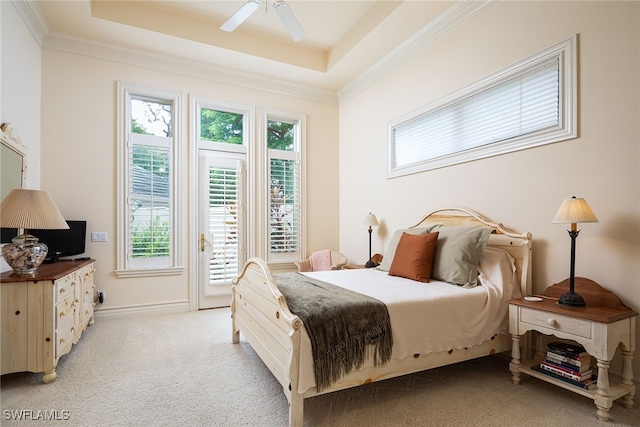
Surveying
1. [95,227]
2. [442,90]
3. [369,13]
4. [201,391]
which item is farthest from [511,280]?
[95,227]

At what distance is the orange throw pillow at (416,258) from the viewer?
284cm

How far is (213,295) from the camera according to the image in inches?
180

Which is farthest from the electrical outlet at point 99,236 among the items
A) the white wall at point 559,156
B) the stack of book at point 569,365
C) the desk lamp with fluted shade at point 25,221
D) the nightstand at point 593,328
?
the stack of book at point 569,365

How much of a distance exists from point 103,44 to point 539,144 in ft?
15.5

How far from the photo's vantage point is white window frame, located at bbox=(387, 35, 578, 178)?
7.98 feet

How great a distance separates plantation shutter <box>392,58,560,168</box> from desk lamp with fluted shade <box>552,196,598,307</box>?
756 millimetres

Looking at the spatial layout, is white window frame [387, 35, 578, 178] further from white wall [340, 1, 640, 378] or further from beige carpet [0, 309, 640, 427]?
beige carpet [0, 309, 640, 427]

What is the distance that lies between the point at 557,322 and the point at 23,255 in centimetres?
366

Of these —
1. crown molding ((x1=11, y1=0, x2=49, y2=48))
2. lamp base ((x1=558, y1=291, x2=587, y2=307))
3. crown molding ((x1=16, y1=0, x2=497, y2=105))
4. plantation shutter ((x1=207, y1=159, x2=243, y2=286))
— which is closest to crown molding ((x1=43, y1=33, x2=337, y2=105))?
crown molding ((x1=16, y1=0, x2=497, y2=105))

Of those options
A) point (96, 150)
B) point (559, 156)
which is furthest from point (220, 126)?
point (559, 156)

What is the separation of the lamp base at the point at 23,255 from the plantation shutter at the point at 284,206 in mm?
2814

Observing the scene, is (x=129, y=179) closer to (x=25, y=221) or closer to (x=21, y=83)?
(x=21, y=83)

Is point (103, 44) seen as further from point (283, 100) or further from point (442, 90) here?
point (442, 90)

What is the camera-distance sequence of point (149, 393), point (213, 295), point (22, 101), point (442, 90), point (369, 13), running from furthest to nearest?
point (213, 295) < point (369, 13) < point (442, 90) < point (22, 101) < point (149, 393)
